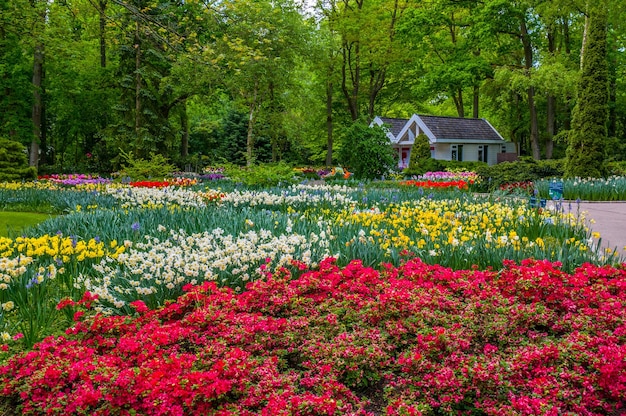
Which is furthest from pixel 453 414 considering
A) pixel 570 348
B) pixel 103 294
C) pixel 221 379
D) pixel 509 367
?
pixel 103 294

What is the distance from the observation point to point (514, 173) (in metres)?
14.8

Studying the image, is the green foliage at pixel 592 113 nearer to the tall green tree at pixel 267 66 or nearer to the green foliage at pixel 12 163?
the tall green tree at pixel 267 66

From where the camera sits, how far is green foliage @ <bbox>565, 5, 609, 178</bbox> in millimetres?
14758

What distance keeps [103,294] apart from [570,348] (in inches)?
131

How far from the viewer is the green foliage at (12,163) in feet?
53.7

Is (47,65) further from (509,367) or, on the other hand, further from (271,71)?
(509,367)

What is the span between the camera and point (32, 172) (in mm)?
17516

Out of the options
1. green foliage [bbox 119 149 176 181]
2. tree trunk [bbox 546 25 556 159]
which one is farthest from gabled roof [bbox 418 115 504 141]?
green foliage [bbox 119 149 176 181]

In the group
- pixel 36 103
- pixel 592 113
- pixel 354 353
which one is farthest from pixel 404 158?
pixel 354 353

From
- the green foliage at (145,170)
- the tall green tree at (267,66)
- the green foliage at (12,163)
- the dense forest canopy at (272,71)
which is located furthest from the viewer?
the tall green tree at (267,66)

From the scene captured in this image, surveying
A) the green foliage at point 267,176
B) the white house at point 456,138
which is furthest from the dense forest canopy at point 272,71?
the white house at point 456,138

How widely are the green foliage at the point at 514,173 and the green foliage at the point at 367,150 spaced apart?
12.5 feet

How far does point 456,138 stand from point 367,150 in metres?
16.2

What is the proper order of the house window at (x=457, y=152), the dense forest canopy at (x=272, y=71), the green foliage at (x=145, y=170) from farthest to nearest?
the house window at (x=457, y=152) < the dense forest canopy at (x=272, y=71) < the green foliage at (x=145, y=170)
